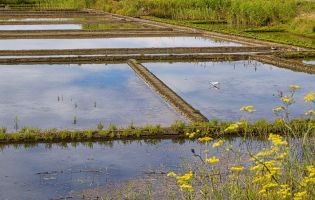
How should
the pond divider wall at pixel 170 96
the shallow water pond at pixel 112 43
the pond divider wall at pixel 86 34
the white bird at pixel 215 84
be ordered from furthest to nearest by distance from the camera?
the pond divider wall at pixel 86 34 → the shallow water pond at pixel 112 43 → the white bird at pixel 215 84 → the pond divider wall at pixel 170 96

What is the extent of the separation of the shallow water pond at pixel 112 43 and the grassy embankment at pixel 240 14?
1.50 metres

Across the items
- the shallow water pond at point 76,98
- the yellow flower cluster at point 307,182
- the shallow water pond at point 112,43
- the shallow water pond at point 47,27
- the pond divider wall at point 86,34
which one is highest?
the yellow flower cluster at point 307,182

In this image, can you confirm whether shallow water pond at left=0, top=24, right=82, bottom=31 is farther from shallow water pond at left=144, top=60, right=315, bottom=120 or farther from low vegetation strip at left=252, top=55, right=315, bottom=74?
low vegetation strip at left=252, top=55, right=315, bottom=74

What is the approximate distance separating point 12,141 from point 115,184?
1.80 metres

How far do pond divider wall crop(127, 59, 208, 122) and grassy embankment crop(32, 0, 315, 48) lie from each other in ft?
19.3

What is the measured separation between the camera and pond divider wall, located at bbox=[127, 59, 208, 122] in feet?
24.6

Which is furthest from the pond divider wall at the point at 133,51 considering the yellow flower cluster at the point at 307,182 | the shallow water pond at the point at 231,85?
the yellow flower cluster at the point at 307,182

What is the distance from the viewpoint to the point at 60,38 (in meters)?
16.7

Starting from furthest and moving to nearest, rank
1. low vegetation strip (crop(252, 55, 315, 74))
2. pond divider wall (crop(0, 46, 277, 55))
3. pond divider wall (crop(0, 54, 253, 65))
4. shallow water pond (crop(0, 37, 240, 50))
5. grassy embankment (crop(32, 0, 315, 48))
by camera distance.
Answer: grassy embankment (crop(32, 0, 315, 48))
shallow water pond (crop(0, 37, 240, 50))
pond divider wall (crop(0, 46, 277, 55))
pond divider wall (crop(0, 54, 253, 65))
low vegetation strip (crop(252, 55, 315, 74))

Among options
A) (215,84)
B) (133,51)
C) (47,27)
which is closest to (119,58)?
(133,51)

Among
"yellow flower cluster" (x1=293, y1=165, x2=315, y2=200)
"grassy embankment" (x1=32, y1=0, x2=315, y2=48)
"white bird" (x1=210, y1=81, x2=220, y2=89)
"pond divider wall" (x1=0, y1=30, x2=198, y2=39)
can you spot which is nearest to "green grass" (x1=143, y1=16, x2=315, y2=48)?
"grassy embankment" (x1=32, y1=0, x2=315, y2=48)

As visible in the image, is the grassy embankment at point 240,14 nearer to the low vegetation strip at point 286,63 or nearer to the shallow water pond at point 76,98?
the low vegetation strip at point 286,63

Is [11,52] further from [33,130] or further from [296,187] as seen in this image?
[296,187]

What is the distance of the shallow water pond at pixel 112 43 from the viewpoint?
49.9 ft
